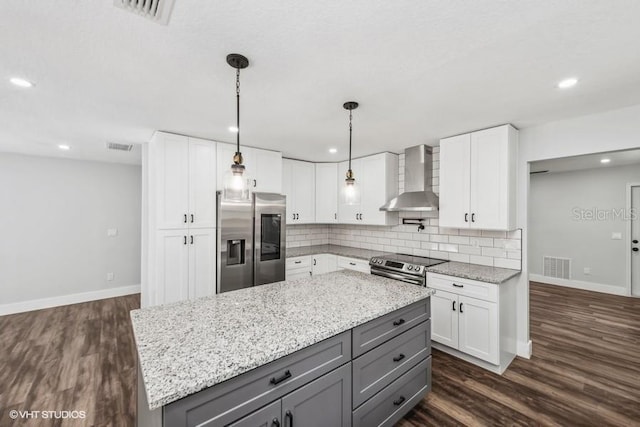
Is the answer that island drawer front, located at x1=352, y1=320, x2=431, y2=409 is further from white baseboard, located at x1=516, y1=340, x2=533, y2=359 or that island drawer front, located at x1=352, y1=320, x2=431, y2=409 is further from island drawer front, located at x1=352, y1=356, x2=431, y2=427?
white baseboard, located at x1=516, y1=340, x2=533, y2=359

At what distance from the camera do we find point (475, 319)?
2.73 meters

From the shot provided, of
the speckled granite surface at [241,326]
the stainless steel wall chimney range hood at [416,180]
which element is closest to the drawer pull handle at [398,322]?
the speckled granite surface at [241,326]

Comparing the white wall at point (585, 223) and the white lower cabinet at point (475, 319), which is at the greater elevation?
the white wall at point (585, 223)

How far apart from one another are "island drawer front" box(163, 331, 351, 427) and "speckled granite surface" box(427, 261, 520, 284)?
1.82 m

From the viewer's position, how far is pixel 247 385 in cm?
117

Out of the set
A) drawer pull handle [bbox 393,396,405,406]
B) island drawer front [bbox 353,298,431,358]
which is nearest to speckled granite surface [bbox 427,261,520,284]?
island drawer front [bbox 353,298,431,358]

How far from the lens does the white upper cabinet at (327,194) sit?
468cm

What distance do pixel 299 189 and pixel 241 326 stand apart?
10.5ft

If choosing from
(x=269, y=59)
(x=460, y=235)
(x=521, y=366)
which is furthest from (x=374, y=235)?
(x=269, y=59)

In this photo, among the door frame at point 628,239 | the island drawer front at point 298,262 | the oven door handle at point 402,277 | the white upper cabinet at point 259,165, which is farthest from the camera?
the door frame at point 628,239

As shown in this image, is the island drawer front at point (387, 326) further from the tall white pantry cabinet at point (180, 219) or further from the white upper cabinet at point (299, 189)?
the white upper cabinet at point (299, 189)

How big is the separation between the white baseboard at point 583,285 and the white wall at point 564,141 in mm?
3857

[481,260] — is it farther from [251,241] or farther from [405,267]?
[251,241]

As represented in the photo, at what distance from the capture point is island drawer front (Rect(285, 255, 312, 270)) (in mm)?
4082
